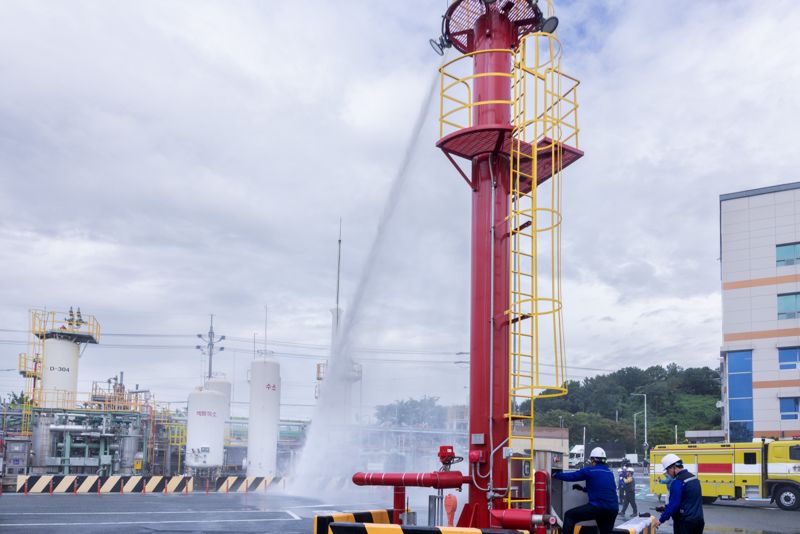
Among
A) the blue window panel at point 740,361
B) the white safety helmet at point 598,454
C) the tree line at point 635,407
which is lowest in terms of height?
the tree line at point 635,407

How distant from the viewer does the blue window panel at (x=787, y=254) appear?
44438 millimetres

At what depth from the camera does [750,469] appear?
2906cm

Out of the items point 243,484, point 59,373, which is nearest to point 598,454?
point 243,484

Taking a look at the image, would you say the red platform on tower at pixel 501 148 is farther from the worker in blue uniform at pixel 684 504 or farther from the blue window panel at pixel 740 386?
the blue window panel at pixel 740 386

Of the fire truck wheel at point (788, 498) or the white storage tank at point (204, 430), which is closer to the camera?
the fire truck wheel at point (788, 498)

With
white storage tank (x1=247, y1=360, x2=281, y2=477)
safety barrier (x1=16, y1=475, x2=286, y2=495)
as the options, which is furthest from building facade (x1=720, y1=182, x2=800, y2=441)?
safety barrier (x1=16, y1=475, x2=286, y2=495)

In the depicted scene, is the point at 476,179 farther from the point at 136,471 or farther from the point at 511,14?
the point at 136,471

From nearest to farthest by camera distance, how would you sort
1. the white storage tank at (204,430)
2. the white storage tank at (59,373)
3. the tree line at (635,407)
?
the white storage tank at (204,430) → the white storage tank at (59,373) → the tree line at (635,407)

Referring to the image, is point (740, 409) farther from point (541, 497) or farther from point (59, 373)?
point (541, 497)

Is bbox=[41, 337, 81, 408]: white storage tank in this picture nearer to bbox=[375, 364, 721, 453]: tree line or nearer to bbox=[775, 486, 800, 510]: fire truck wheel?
bbox=[775, 486, 800, 510]: fire truck wheel

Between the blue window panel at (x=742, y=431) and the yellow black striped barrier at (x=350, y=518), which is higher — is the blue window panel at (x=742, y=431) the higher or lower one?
the lower one

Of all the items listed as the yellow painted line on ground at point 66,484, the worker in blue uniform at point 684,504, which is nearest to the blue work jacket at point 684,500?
the worker in blue uniform at point 684,504

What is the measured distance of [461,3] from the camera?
980 cm

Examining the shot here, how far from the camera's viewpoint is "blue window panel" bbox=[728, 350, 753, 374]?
150 feet
